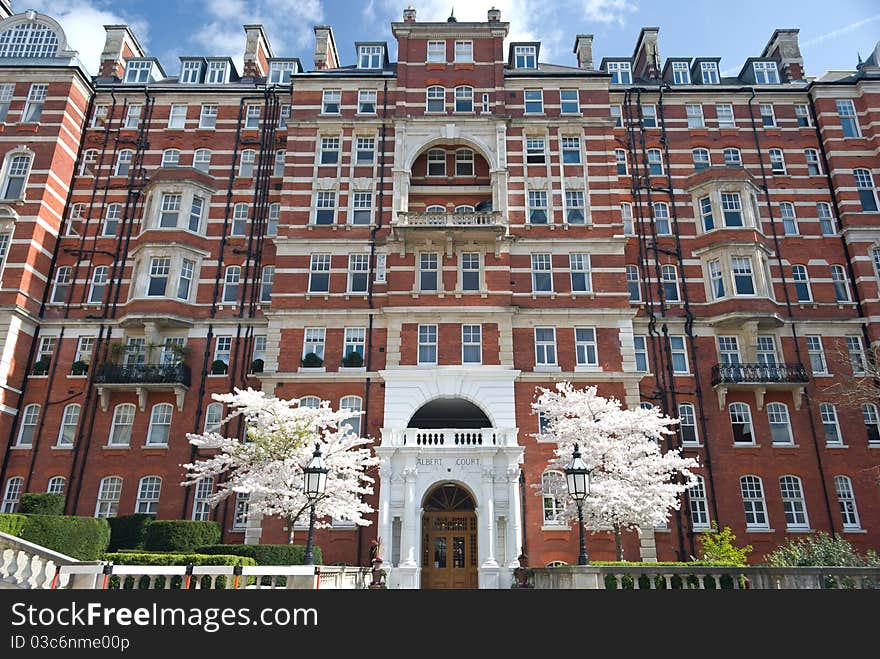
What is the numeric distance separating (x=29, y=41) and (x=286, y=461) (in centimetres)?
3342

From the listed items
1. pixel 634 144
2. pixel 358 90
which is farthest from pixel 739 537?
pixel 358 90

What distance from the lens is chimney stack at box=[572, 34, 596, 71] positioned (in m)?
40.3

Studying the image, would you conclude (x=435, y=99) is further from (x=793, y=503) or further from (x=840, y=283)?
(x=793, y=503)

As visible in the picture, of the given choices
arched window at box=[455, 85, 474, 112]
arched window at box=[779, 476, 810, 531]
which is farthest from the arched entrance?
arched window at box=[455, 85, 474, 112]

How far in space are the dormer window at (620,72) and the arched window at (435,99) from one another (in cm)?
1186

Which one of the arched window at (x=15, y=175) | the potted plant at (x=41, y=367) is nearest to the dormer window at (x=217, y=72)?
the arched window at (x=15, y=175)

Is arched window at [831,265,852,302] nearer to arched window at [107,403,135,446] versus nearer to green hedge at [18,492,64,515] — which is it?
A: arched window at [107,403,135,446]

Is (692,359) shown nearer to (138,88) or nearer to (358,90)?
(358,90)

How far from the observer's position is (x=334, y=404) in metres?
31.5

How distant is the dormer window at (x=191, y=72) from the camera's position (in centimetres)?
4150

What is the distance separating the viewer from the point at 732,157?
1512 inches

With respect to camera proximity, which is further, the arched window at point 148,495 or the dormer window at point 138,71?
the dormer window at point 138,71

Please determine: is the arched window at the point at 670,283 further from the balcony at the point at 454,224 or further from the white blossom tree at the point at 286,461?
the white blossom tree at the point at 286,461

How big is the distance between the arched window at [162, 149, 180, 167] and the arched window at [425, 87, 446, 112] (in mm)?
15622
